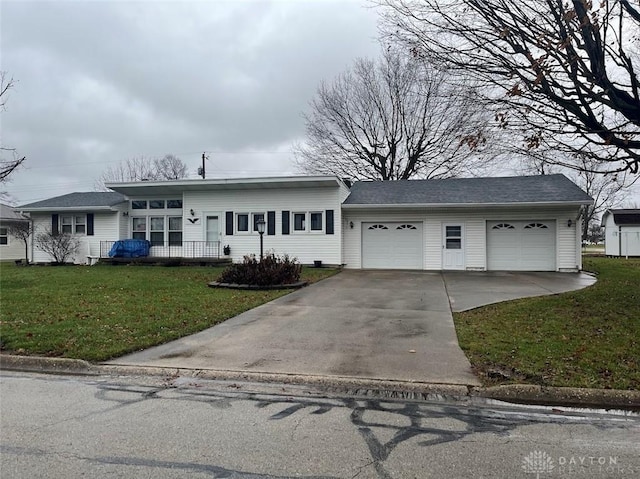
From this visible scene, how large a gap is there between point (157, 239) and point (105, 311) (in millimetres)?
14034

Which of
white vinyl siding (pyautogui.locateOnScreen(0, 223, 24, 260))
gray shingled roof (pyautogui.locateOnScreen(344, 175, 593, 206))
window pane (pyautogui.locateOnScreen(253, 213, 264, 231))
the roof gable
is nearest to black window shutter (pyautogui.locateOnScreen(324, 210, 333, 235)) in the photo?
gray shingled roof (pyautogui.locateOnScreen(344, 175, 593, 206))

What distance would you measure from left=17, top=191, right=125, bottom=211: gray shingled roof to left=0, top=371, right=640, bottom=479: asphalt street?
19.4 meters

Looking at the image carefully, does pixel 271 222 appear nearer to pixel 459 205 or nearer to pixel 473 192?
pixel 459 205

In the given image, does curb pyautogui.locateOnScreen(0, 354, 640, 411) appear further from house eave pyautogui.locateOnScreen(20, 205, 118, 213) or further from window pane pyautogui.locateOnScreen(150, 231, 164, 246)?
house eave pyautogui.locateOnScreen(20, 205, 118, 213)

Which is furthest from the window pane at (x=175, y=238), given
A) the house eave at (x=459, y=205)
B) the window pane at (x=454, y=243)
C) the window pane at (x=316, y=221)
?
the window pane at (x=454, y=243)

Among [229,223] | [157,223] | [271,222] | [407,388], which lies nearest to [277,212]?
[271,222]

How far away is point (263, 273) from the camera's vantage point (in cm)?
1318

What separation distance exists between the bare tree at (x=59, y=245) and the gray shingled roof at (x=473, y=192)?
13709 millimetres

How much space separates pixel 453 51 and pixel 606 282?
9.72 m

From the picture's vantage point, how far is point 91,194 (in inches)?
1012

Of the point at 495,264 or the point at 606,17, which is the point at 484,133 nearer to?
the point at 606,17

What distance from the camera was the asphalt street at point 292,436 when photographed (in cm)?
316

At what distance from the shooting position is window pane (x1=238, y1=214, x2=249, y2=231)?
20969 mm

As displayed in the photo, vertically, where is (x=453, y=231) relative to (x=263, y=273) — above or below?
above
